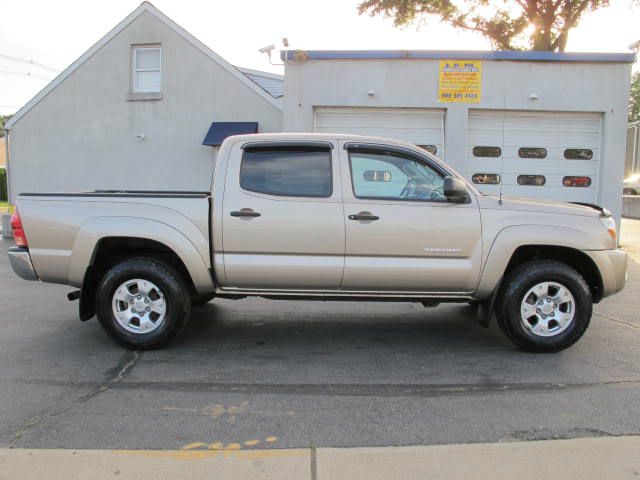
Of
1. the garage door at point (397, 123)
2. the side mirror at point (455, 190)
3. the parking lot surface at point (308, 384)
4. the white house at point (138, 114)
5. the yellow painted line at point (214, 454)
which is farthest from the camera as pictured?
the white house at point (138, 114)

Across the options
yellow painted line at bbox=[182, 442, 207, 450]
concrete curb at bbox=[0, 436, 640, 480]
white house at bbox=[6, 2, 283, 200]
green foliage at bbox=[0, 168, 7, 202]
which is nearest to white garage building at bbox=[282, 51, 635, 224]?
white house at bbox=[6, 2, 283, 200]

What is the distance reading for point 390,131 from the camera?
11.7m

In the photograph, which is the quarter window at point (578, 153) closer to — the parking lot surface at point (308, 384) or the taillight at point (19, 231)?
the parking lot surface at point (308, 384)

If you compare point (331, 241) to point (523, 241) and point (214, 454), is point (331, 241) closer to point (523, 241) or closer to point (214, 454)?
point (523, 241)

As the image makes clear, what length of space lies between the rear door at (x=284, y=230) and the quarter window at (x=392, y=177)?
0.72 feet

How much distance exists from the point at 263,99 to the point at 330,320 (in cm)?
890

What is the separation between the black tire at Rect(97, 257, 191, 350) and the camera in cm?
494

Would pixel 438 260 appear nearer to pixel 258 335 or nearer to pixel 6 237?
pixel 258 335

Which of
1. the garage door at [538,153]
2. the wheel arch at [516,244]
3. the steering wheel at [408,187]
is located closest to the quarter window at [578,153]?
the garage door at [538,153]

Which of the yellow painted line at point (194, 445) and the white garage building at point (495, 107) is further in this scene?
the white garage building at point (495, 107)

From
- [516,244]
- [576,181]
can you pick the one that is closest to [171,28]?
[576,181]

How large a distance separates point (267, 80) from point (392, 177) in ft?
44.1

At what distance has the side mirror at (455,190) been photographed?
4699 mm

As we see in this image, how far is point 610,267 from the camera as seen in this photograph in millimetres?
4953
